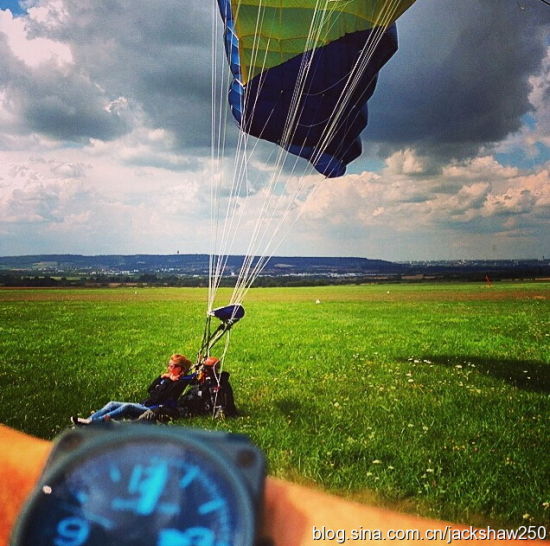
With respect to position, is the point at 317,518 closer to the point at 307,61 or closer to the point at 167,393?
the point at 167,393

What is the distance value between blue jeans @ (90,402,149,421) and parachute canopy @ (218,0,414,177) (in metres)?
2.64

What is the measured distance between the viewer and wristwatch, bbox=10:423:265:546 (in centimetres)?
39

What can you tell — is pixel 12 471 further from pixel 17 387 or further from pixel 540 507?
pixel 17 387

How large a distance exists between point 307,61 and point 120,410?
11.2 feet

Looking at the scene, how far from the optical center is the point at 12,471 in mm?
591

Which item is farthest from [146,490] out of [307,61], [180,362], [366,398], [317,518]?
[307,61]

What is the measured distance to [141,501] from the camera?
40 centimetres

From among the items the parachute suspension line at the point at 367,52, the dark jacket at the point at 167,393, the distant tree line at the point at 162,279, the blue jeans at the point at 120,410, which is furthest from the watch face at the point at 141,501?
the distant tree line at the point at 162,279

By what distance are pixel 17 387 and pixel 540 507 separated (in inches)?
166

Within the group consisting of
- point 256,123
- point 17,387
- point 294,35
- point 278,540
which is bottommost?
point 17,387

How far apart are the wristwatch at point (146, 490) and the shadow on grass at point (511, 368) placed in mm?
4383

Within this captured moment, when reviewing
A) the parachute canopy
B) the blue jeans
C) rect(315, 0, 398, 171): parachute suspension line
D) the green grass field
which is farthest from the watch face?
rect(315, 0, 398, 171): parachute suspension line

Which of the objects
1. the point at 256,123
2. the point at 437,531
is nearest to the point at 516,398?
the point at 256,123

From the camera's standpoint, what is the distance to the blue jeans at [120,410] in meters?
2.77
